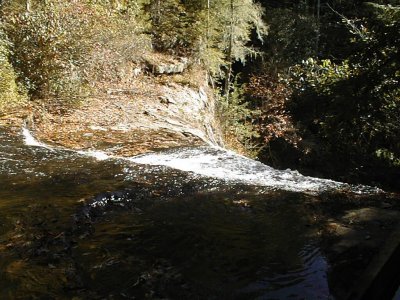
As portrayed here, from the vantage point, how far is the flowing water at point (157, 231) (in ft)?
10.8

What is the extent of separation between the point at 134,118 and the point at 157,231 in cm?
705

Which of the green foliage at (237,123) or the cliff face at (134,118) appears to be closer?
the cliff face at (134,118)

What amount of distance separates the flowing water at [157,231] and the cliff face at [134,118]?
6.00 ft

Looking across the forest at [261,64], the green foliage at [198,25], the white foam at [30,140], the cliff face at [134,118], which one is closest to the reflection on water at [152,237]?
the white foam at [30,140]

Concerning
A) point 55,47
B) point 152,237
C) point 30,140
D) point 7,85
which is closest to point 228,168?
point 152,237

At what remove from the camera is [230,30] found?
18250 millimetres

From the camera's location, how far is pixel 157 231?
4.33m

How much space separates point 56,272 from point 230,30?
16.3 m

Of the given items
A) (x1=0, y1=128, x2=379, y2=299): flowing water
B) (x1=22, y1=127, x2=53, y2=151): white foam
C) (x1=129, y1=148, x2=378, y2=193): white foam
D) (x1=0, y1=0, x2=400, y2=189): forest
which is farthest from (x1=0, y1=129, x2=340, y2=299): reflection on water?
(x1=0, y1=0, x2=400, y2=189): forest

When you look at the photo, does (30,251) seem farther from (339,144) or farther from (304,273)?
(339,144)

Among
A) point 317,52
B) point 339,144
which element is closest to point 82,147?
point 339,144

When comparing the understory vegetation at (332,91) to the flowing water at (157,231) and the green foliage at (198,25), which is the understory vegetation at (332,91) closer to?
the flowing water at (157,231)

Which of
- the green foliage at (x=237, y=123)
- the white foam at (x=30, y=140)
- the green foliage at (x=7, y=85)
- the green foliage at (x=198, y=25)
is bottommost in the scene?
the green foliage at (x=237, y=123)

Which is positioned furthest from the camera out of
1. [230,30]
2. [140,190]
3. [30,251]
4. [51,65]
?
[230,30]
